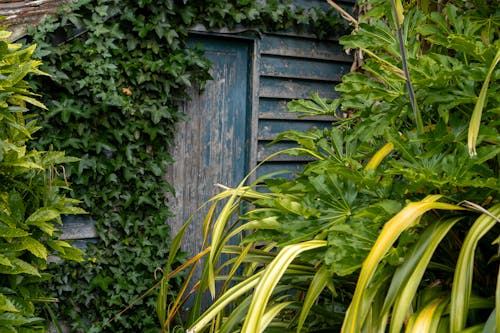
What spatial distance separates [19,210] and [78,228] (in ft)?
6.48

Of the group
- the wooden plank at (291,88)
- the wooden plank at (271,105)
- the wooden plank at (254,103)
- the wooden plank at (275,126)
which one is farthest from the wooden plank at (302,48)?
the wooden plank at (275,126)

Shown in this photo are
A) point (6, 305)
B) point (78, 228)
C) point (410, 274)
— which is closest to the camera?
point (410, 274)

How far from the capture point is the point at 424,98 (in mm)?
1939

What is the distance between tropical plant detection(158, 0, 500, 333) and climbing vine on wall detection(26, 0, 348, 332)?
223 cm

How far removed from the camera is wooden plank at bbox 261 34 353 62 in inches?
200

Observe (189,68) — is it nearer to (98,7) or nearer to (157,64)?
(157,64)

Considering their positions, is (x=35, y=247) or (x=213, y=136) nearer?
(x=35, y=247)

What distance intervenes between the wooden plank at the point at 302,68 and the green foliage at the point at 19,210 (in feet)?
9.15

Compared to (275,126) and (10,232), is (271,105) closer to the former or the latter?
(275,126)

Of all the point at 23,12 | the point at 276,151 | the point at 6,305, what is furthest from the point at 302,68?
the point at 6,305

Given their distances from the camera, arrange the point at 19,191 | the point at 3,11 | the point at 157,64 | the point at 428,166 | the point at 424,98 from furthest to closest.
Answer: the point at 157,64, the point at 3,11, the point at 19,191, the point at 424,98, the point at 428,166

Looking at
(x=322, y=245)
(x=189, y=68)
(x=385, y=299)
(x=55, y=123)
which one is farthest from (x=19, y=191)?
(x=189, y=68)

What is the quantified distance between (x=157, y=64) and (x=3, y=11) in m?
1.03

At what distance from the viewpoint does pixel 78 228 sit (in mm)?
4258
